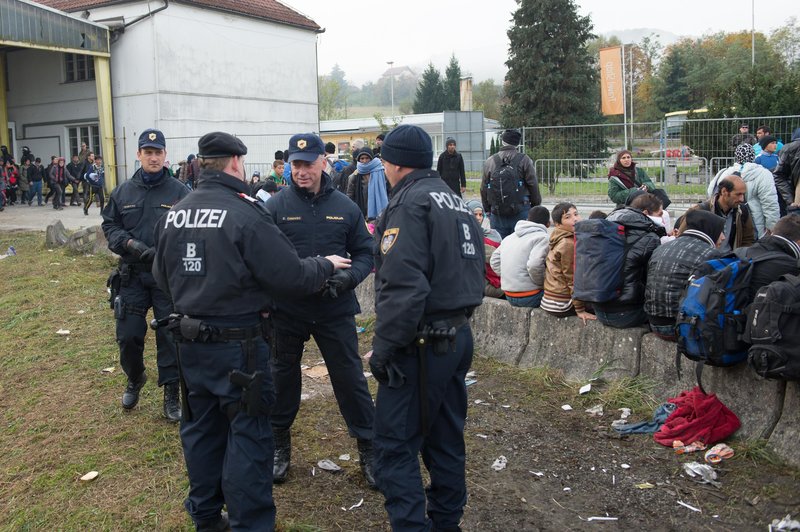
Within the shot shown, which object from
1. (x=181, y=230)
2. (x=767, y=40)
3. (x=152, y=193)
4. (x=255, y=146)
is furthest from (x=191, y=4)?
(x=767, y=40)

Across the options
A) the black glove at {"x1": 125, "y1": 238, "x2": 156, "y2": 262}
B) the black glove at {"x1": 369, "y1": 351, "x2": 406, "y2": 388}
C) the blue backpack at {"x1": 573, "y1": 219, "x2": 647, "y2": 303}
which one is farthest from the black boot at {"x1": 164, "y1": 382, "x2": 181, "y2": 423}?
the blue backpack at {"x1": 573, "y1": 219, "x2": 647, "y2": 303}

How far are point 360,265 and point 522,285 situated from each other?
96.7 inches

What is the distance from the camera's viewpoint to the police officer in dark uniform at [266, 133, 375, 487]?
180 inches

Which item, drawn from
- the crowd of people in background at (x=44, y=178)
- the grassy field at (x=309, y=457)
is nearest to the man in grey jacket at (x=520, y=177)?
the grassy field at (x=309, y=457)

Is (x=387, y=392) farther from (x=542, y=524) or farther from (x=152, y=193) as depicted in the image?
(x=152, y=193)

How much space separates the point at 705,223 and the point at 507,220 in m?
4.77

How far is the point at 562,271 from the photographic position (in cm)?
634

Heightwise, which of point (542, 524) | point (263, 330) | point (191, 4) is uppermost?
point (191, 4)

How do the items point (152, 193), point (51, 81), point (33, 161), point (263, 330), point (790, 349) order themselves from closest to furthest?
point (263, 330) → point (790, 349) → point (152, 193) → point (33, 161) → point (51, 81)

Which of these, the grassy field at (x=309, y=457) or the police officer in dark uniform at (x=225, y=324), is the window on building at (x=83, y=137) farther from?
the police officer in dark uniform at (x=225, y=324)

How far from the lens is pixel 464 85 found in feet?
167

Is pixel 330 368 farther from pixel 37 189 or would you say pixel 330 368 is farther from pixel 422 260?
pixel 37 189

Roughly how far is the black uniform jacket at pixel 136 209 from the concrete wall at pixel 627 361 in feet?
Result: 10.5

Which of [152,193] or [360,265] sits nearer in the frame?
[360,265]
